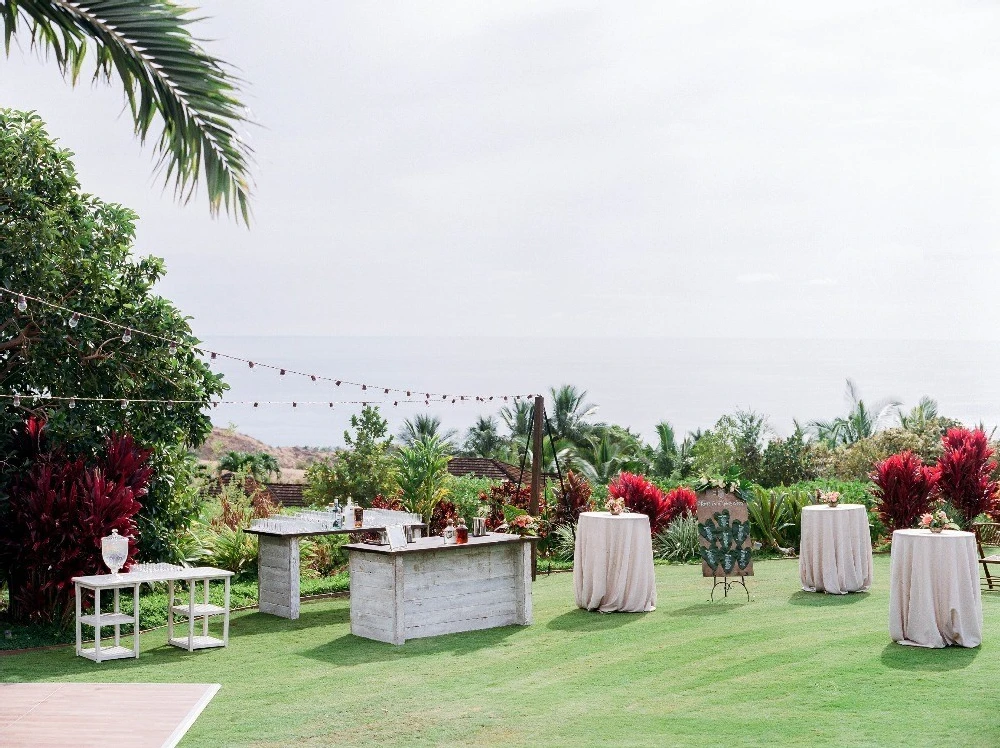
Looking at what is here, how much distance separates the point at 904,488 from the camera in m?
15.0

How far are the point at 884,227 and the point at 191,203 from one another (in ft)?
414

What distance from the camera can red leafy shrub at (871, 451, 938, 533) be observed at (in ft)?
49.1

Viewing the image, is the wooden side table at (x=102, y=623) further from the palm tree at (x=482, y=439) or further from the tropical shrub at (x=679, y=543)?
the palm tree at (x=482, y=439)

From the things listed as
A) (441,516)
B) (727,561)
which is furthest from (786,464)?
(727,561)

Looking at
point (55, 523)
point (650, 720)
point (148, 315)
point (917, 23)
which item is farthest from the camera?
point (917, 23)

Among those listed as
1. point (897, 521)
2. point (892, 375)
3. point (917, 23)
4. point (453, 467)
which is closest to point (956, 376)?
point (892, 375)

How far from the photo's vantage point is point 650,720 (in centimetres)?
699

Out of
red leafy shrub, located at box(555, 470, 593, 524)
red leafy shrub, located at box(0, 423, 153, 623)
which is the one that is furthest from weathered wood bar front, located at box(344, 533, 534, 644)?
red leafy shrub, located at box(555, 470, 593, 524)

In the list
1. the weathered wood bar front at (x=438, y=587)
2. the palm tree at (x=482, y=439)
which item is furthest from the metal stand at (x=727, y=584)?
the palm tree at (x=482, y=439)

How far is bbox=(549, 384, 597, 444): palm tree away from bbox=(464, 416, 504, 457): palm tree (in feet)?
27.7

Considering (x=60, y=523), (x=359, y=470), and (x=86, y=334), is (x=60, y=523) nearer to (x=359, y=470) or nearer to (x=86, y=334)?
(x=86, y=334)

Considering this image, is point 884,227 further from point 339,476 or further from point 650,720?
point 650,720

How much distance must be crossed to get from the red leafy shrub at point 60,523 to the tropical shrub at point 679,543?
7013 mm

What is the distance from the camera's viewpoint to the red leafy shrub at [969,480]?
15336 mm
